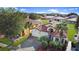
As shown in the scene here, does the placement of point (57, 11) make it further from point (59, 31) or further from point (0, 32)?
point (0, 32)

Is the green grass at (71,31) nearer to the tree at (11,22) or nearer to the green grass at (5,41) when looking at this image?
the tree at (11,22)

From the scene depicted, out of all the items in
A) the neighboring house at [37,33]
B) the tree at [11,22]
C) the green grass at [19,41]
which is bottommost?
Answer: the green grass at [19,41]

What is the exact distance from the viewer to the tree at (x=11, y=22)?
50.7 inches

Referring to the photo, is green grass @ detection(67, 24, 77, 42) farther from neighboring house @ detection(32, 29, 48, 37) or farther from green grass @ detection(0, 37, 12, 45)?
green grass @ detection(0, 37, 12, 45)

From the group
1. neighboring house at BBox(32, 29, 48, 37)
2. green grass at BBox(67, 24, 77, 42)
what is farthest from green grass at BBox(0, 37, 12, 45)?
green grass at BBox(67, 24, 77, 42)

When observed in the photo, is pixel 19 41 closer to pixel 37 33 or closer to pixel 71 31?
pixel 37 33

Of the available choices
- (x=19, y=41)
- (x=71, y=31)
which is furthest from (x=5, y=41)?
(x=71, y=31)

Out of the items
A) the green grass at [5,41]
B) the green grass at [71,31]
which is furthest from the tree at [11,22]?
the green grass at [71,31]

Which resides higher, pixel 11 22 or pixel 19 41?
pixel 11 22

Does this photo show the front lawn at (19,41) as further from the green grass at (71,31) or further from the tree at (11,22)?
the green grass at (71,31)

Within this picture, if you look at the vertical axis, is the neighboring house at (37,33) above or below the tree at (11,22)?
below

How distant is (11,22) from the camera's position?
1292 mm

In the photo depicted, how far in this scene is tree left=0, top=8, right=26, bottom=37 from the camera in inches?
50.7

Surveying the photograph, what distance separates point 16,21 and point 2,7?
0.16m
